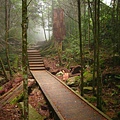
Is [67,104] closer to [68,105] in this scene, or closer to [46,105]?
[68,105]

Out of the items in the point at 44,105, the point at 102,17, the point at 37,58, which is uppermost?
the point at 102,17

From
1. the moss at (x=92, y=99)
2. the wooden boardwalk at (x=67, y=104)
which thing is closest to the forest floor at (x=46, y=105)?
the moss at (x=92, y=99)

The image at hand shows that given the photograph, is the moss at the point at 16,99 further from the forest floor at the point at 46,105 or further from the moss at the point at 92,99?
the moss at the point at 92,99

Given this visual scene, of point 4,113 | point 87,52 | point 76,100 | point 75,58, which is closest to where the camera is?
point 4,113

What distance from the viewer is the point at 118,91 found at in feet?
25.5

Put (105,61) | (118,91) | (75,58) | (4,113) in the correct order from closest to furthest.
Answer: (4,113) < (118,91) < (105,61) < (75,58)

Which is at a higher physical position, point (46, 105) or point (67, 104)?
point (67, 104)

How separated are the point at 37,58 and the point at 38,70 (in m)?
3.21

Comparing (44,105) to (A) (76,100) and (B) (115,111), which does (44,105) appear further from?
(B) (115,111)

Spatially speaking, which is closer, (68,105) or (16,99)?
(68,105)

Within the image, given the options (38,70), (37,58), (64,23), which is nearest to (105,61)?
(38,70)

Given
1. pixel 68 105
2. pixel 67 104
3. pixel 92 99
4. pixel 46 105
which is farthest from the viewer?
pixel 46 105

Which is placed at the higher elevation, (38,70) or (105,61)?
(105,61)

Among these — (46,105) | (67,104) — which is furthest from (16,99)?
(67,104)
